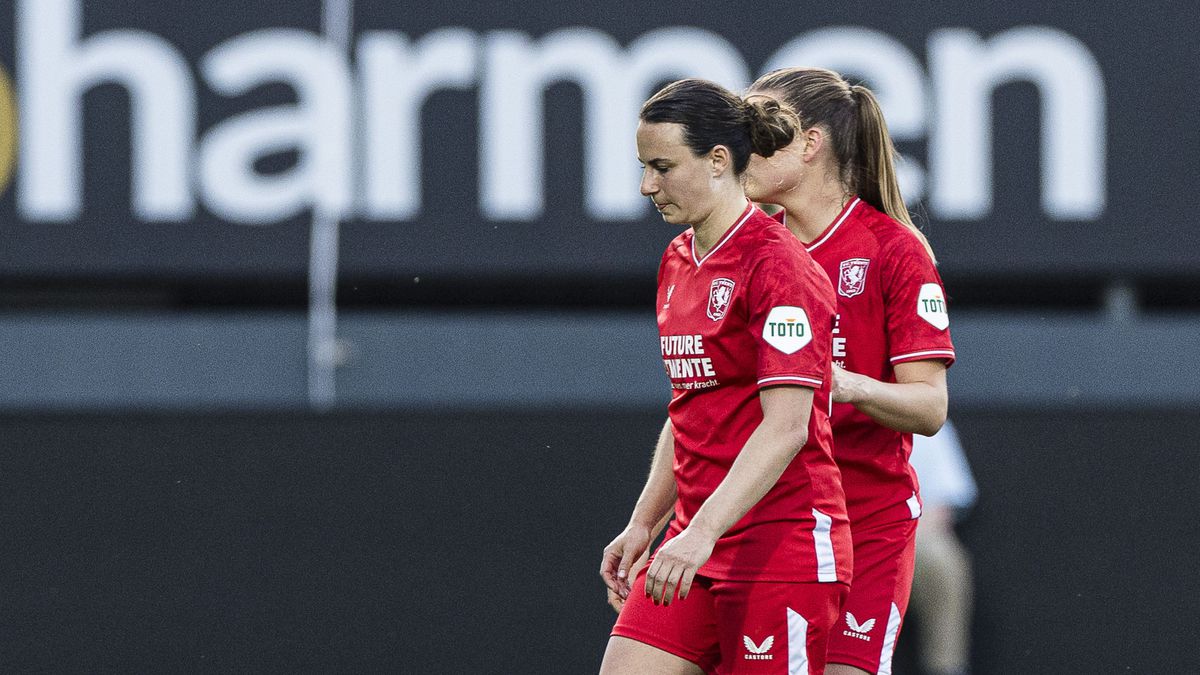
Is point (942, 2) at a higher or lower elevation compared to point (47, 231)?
higher

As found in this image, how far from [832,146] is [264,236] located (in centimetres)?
422

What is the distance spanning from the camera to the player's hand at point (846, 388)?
3.18 meters

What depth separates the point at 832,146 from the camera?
3613mm

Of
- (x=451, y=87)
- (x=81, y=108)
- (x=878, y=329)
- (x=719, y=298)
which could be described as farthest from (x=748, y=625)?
(x=81, y=108)

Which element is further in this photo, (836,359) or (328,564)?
(328,564)

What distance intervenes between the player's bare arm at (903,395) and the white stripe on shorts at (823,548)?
0.24 m

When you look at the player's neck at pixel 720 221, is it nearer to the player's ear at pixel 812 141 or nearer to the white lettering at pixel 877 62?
the player's ear at pixel 812 141

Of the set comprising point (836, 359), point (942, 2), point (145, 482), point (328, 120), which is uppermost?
point (942, 2)

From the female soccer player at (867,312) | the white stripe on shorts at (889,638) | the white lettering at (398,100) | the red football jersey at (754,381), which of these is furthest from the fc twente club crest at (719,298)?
the white lettering at (398,100)

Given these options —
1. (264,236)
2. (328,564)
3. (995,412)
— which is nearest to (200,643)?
(328,564)

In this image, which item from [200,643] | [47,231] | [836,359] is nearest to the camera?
[836,359]

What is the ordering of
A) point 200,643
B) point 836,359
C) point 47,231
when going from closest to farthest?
point 836,359, point 200,643, point 47,231

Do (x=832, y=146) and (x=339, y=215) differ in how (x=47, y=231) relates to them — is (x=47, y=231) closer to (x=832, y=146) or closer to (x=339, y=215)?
(x=339, y=215)

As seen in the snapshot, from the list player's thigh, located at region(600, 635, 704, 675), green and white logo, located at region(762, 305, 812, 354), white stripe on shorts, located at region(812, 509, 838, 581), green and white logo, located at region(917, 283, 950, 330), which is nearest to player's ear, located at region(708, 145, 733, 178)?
green and white logo, located at region(762, 305, 812, 354)
